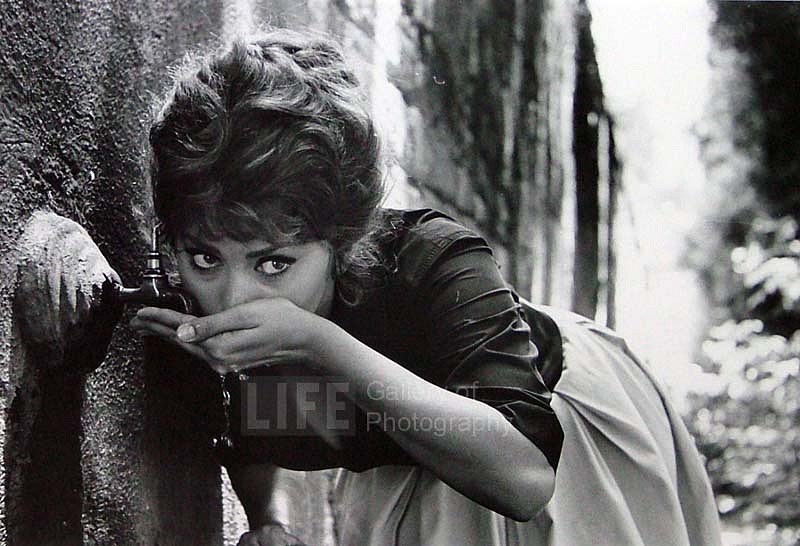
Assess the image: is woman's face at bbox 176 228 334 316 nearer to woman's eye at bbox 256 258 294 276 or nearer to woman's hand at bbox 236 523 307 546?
woman's eye at bbox 256 258 294 276

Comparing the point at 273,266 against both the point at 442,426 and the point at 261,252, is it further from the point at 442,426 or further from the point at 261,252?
the point at 442,426

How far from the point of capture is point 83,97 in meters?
0.70

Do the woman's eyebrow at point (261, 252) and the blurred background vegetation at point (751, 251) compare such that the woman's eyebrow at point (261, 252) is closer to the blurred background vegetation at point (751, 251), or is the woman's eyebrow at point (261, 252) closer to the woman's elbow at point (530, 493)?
the woman's elbow at point (530, 493)

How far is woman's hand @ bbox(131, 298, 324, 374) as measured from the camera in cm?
66

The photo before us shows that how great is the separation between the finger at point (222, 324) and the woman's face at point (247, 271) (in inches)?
1.3

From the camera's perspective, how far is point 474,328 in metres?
0.74

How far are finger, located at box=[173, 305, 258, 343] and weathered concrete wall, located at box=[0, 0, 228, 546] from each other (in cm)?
11

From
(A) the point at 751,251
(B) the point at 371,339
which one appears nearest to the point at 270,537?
(B) the point at 371,339

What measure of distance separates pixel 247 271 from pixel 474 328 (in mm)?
194

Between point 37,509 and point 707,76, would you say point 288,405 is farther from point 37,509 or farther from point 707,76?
point 707,76

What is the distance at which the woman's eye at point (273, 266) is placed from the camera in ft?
2.30

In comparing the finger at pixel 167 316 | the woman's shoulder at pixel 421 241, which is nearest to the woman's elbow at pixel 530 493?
the woman's shoulder at pixel 421 241

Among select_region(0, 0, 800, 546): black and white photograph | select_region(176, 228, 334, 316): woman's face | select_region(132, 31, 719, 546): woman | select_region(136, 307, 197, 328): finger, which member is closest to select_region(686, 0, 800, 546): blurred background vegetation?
select_region(0, 0, 800, 546): black and white photograph

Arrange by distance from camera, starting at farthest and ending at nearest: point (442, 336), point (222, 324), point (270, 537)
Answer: point (270, 537) → point (442, 336) → point (222, 324)
